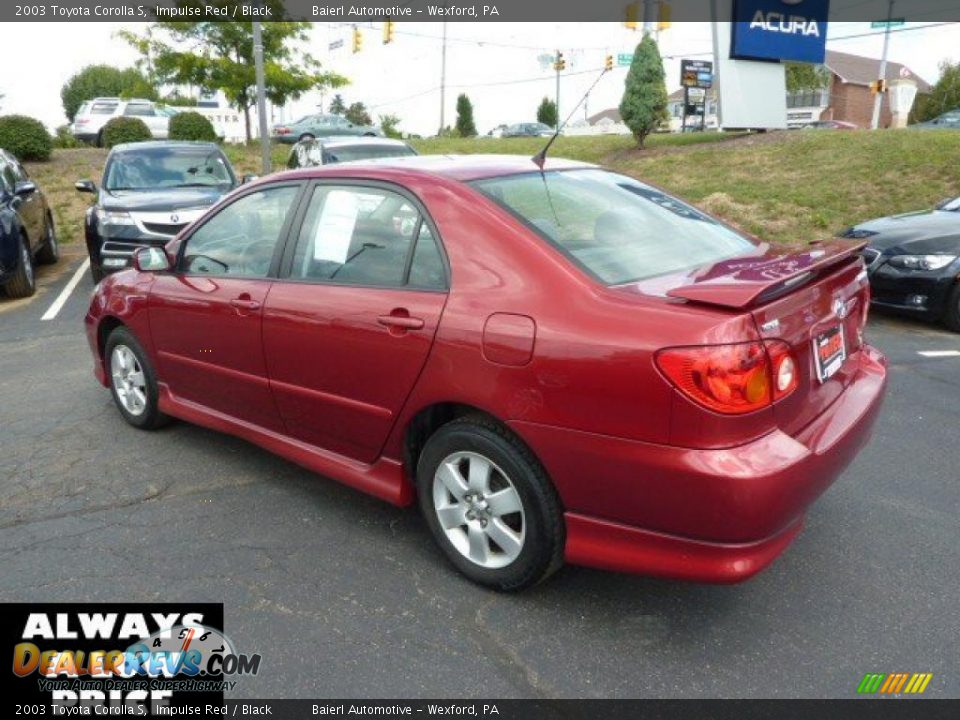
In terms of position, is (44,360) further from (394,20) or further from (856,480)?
(394,20)

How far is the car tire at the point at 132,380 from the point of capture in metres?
4.48

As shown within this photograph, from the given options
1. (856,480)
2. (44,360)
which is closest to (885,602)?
(856,480)

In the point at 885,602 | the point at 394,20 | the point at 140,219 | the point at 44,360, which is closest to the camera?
the point at 885,602

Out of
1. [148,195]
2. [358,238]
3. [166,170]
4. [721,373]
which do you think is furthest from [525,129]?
[721,373]

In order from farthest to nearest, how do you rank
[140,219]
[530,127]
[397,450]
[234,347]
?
[530,127]
[140,219]
[234,347]
[397,450]

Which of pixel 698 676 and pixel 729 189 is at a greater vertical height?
pixel 729 189

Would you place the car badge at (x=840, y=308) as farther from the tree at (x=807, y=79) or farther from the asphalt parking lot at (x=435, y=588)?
the tree at (x=807, y=79)

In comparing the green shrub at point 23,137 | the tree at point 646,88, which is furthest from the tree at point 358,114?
the tree at point 646,88

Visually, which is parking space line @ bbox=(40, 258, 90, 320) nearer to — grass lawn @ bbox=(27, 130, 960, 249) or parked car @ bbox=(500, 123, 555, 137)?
grass lawn @ bbox=(27, 130, 960, 249)

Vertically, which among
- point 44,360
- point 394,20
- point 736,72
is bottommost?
point 44,360

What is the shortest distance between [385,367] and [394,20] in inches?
780

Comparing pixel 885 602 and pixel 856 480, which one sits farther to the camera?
pixel 856 480

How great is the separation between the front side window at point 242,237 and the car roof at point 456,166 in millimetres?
173

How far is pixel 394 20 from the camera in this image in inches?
813
